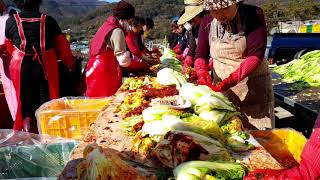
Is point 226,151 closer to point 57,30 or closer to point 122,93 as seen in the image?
point 122,93

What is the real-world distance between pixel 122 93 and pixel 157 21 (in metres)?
23.8

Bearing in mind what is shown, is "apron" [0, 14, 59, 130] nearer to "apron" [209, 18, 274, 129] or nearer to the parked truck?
"apron" [209, 18, 274, 129]

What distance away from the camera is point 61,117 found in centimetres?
420

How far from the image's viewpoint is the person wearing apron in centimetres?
361

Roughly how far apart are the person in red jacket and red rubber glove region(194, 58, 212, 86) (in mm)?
2169

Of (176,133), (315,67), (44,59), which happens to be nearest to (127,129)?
(176,133)

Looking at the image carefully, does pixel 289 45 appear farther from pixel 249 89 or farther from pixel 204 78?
pixel 204 78

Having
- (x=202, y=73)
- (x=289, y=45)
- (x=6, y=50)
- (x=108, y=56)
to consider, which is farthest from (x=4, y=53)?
(x=289, y=45)

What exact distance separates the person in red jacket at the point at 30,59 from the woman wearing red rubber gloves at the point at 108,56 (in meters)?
0.53

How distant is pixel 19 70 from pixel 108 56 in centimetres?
121

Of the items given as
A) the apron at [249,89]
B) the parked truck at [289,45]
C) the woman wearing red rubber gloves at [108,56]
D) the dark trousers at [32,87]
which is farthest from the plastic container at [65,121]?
the parked truck at [289,45]

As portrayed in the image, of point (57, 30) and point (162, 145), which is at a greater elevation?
point (57, 30)

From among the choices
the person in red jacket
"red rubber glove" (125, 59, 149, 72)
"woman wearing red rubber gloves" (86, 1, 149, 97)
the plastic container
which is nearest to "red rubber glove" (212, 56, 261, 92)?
the plastic container

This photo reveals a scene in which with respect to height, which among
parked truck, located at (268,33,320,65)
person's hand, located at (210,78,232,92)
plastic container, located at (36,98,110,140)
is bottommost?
parked truck, located at (268,33,320,65)
